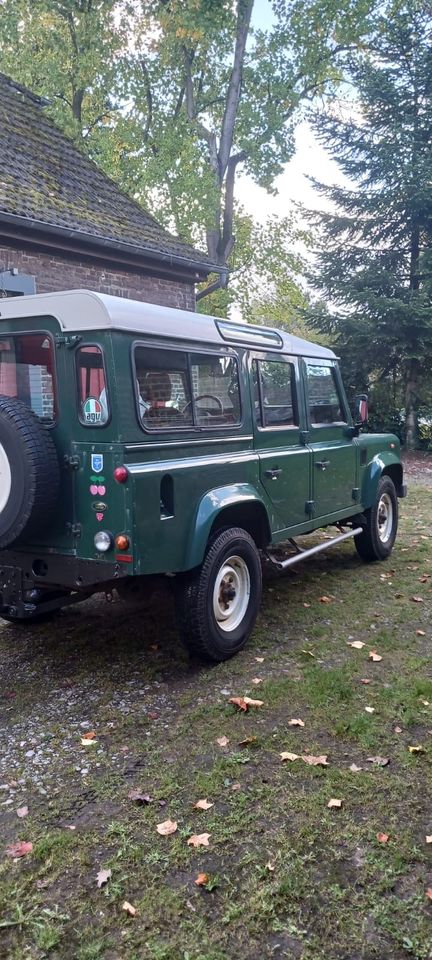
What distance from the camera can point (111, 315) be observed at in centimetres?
352

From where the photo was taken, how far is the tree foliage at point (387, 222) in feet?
53.6

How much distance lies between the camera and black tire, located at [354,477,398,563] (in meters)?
6.68

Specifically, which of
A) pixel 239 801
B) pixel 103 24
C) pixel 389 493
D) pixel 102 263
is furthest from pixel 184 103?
pixel 239 801

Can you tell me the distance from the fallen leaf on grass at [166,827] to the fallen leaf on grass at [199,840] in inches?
3.6

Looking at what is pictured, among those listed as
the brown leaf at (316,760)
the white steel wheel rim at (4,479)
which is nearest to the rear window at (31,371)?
the white steel wheel rim at (4,479)

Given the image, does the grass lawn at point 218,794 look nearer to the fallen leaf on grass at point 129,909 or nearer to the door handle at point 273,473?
the fallen leaf on grass at point 129,909

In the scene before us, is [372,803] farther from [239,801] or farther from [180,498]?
[180,498]

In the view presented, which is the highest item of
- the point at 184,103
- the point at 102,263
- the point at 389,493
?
the point at 184,103

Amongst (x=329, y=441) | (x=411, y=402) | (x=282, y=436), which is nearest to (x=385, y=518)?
(x=329, y=441)

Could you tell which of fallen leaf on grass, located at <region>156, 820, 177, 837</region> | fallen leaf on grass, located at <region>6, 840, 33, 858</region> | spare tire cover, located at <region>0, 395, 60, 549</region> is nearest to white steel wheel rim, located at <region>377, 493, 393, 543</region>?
spare tire cover, located at <region>0, 395, 60, 549</region>

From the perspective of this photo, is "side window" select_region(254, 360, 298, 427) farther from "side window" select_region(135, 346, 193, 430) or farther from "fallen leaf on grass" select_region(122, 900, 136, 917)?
"fallen leaf on grass" select_region(122, 900, 136, 917)

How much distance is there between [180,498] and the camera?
3883mm

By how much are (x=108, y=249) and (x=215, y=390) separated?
21.3ft

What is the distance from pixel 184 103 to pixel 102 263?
16700 mm
